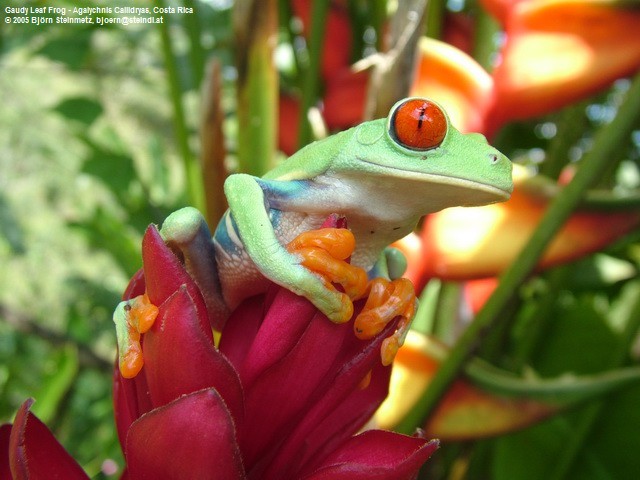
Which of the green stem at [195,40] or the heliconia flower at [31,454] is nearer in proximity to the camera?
the heliconia flower at [31,454]

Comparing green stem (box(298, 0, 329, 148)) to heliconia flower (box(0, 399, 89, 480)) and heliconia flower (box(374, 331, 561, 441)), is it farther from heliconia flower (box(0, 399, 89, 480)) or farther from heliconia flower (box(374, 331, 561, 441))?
heliconia flower (box(0, 399, 89, 480))

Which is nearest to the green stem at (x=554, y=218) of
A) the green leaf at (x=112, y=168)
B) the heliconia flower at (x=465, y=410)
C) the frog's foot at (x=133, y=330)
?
the heliconia flower at (x=465, y=410)

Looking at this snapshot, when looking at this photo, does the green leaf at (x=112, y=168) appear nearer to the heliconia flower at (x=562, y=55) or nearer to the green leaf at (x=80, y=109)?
the green leaf at (x=80, y=109)

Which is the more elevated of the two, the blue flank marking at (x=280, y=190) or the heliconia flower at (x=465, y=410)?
the blue flank marking at (x=280, y=190)

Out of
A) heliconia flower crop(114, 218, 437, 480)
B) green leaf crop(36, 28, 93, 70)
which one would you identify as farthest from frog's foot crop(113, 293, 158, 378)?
green leaf crop(36, 28, 93, 70)

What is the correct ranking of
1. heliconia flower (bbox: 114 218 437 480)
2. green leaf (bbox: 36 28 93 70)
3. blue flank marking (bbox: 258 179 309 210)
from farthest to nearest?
green leaf (bbox: 36 28 93 70)
blue flank marking (bbox: 258 179 309 210)
heliconia flower (bbox: 114 218 437 480)

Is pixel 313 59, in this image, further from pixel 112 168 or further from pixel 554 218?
pixel 112 168
